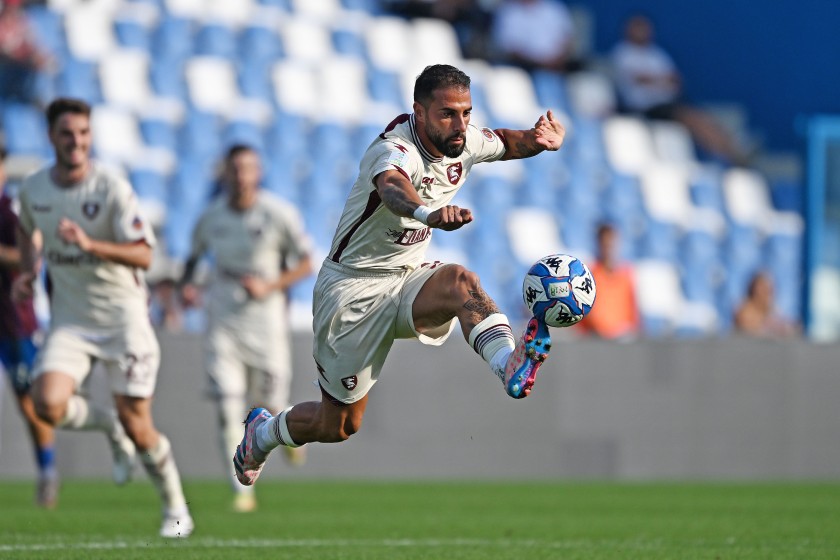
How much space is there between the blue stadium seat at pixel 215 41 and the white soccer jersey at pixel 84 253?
8608 mm

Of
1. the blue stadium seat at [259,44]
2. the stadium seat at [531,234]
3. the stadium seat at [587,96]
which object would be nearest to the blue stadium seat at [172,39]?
the blue stadium seat at [259,44]

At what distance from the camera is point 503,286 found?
658 inches

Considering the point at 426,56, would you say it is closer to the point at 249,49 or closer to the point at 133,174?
the point at 249,49

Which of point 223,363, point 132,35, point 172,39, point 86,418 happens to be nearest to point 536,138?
point 86,418

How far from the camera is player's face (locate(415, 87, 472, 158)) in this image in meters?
6.57

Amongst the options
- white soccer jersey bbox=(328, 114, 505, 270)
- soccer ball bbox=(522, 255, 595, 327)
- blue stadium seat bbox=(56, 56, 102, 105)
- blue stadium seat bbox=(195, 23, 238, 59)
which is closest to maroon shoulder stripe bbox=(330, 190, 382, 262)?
white soccer jersey bbox=(328, 114, 505, 270)

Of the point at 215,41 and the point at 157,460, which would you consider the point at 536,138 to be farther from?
the point at 215,41

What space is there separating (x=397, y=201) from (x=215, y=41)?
11530mm

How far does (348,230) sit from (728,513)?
4477 millimetres

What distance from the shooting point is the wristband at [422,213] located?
225 inches

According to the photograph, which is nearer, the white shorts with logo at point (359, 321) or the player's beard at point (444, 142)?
the player's beard at point (444, 142)

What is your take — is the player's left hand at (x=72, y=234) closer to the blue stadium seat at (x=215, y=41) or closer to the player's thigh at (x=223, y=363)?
the player's thigh at (x=223, y=363)

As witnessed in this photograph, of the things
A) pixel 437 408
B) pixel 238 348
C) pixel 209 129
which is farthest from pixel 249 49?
pixel 238 348

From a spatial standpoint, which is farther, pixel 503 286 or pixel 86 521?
pixel 503 286
